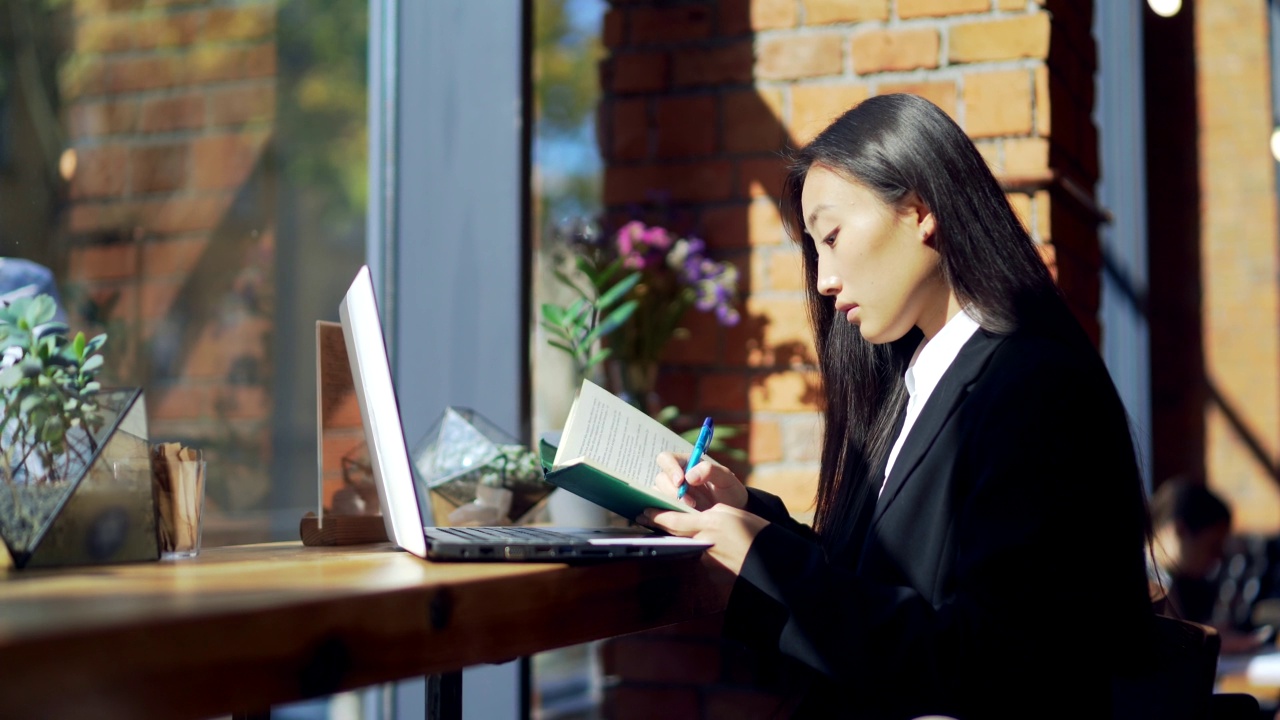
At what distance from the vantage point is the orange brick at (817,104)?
2.53m

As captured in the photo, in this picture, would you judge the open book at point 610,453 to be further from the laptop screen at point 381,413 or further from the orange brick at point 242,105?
the orange brick at point 242,105

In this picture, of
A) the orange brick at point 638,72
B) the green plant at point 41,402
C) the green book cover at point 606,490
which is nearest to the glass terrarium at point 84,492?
the green plant at point 41,402

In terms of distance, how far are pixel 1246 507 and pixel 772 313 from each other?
20.1 ft

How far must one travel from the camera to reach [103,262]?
214 centimetres

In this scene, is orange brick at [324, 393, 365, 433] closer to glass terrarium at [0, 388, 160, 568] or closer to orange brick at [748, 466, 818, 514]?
glass terrarium at [0, 388, 160, 568]

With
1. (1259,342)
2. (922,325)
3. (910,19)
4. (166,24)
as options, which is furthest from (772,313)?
(1259,342)

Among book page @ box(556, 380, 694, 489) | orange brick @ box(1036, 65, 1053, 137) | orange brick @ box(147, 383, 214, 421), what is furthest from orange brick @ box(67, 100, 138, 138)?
orange brick @ box(1036, 65, 1053, 137)

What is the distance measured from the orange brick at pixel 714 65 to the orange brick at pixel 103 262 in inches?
48.8

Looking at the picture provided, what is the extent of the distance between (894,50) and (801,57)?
0.68ft

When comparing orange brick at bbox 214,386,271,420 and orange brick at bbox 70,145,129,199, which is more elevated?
orange brick at bbox 70,145,129,199

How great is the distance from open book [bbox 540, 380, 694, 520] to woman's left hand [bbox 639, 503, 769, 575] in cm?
3

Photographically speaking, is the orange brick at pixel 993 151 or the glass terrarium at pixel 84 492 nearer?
the glass terrarium at pixel 84 492

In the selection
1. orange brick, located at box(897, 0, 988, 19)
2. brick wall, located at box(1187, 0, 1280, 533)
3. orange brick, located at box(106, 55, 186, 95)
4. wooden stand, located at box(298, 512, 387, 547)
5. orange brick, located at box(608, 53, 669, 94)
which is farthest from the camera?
brick wall, located at box(1187, 0, 1280, 533)

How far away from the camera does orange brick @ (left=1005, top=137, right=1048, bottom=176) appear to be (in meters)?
2.35
